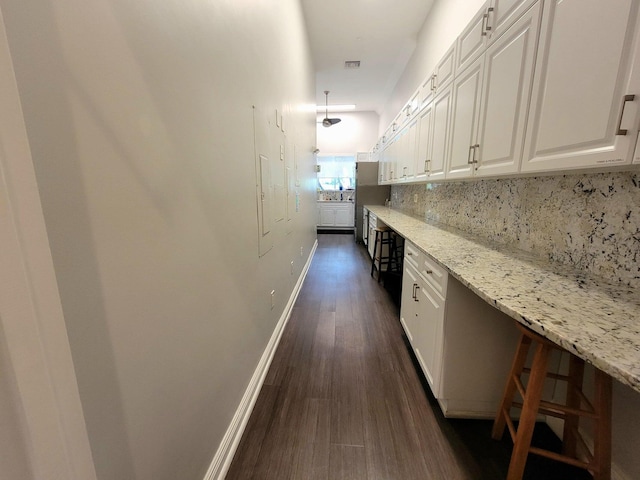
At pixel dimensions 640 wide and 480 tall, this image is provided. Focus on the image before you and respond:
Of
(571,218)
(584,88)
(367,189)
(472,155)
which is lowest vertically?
(571,218)

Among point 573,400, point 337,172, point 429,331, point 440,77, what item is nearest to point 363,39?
point 440,77

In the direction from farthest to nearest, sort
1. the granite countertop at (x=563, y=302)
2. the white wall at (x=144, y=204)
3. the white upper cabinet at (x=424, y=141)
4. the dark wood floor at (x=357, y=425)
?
1. the white upper cabinet at (x=424, y=141)
2. the dark wood floor at (x=357, y=425)
3. the granite countertop at (x=563, y=302)
4. the white wall at (x=144, y=204)

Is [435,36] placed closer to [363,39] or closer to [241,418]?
[363,39]

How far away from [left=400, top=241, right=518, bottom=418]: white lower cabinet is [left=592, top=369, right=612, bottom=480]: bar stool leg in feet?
1.37

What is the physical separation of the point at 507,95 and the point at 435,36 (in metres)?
2.60

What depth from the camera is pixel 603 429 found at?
1.00 meters

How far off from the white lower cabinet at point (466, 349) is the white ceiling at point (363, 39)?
12.0 ft

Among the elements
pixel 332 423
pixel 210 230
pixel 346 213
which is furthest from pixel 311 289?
pixel 346 213

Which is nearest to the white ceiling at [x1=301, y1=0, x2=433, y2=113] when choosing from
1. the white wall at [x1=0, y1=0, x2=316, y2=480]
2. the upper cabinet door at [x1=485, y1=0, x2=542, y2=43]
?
the upper cabinet door at [x1=485, y1=0, x2=542, y2=43]

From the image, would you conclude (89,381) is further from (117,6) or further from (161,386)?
(117,6)

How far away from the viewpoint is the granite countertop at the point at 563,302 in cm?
66

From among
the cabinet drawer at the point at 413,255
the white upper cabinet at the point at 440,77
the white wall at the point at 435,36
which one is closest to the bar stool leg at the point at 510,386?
the cabinet drawer at the point at 413,255

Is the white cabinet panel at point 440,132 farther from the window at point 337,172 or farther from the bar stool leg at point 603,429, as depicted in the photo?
the window at point 337,172

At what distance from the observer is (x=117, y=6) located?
2.00ft
